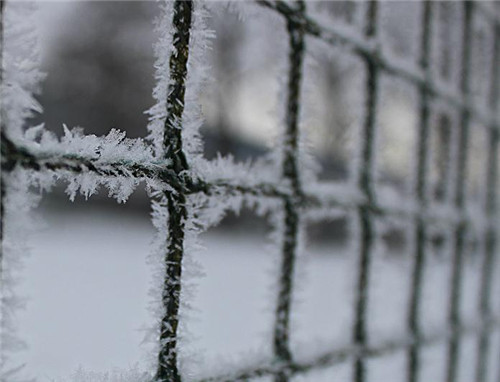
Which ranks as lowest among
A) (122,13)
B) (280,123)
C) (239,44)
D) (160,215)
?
(160,215)

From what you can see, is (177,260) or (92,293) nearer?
(177,260)

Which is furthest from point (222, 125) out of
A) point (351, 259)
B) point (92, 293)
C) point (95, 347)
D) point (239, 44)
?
point (351, 259)

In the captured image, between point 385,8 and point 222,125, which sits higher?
point 222,125

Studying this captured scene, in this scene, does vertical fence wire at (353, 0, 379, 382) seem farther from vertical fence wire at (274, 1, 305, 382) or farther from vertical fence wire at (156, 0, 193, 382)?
vertical fence wire at (156, 0, 193, 382)

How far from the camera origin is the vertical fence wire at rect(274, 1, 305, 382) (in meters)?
0.71

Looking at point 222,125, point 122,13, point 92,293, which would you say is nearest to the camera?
point 92,293

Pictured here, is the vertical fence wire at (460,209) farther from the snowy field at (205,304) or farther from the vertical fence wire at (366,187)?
the vertical fence wire at (366,187)

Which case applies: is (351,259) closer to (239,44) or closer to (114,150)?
(114,150)

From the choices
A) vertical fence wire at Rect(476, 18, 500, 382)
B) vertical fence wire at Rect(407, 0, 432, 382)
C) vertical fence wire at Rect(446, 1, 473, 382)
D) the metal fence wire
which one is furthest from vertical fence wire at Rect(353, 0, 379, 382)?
vertical fence wire at Rect(476, 18, 500, 382)

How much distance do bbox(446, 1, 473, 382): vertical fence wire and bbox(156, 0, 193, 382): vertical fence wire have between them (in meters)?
0.84

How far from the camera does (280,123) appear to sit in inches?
28.1

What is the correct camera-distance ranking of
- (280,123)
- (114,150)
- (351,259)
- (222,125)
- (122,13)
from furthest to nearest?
(122,13) < (222,125) < (351,259) < (280,123) < (114,150)

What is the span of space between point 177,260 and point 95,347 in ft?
5.27

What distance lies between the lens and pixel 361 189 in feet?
2.93
